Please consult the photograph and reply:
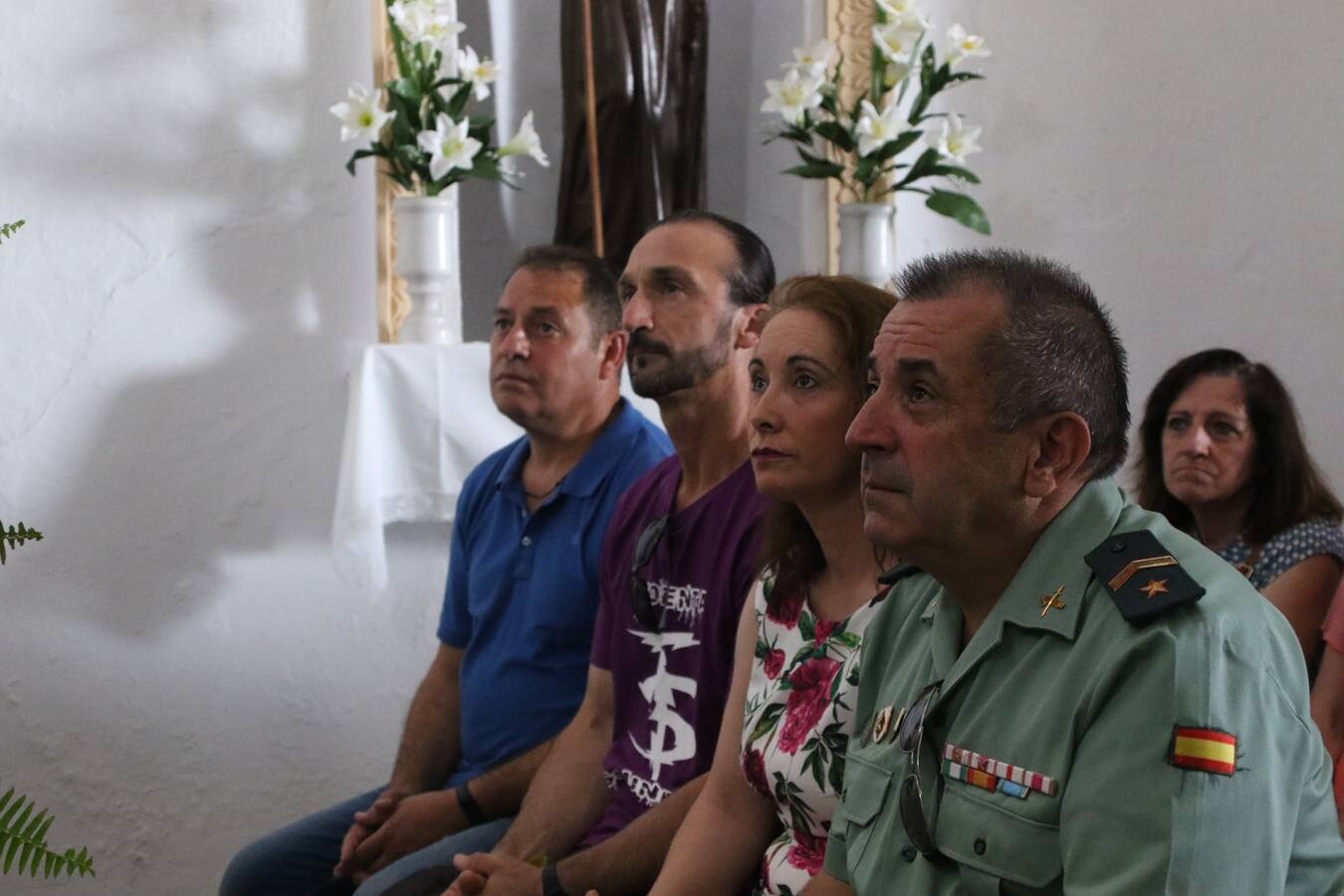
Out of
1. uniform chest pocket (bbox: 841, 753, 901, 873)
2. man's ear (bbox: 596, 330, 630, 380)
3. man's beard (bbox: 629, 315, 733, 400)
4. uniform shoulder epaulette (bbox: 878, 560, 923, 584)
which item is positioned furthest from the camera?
man's ear (bbox: 596, 330, 630, 380)

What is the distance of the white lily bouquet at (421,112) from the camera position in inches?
131

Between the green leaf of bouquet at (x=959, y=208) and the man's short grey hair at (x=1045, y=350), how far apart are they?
7.13ft

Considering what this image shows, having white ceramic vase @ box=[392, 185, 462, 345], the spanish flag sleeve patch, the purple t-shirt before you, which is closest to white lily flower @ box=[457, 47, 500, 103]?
white ceramic vase @ box=[392, 185, 462, 345]

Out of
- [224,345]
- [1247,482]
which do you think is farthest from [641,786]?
[224,345]

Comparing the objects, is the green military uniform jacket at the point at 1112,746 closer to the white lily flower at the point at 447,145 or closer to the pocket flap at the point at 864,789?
the pocket flap at the point at 864,789

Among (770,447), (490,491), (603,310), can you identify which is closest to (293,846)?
(490,491)

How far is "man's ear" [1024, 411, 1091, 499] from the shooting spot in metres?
1.33

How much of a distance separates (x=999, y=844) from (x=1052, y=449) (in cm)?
34

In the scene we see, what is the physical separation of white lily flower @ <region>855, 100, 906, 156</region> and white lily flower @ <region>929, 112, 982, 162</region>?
10 centimetres

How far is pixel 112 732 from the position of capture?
3.35m

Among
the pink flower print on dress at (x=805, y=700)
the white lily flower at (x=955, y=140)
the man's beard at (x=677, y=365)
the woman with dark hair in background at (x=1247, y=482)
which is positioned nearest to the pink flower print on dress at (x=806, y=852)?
the pink flower print on dress at (x=805, y=700)

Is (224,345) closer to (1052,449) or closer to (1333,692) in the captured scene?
(1333,692)

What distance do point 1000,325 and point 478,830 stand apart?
1470 millimetres

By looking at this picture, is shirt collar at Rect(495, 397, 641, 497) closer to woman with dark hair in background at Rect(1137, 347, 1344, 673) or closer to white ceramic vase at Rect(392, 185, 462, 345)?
white ceramic vase at Rect(392, 185, 462, 345)
